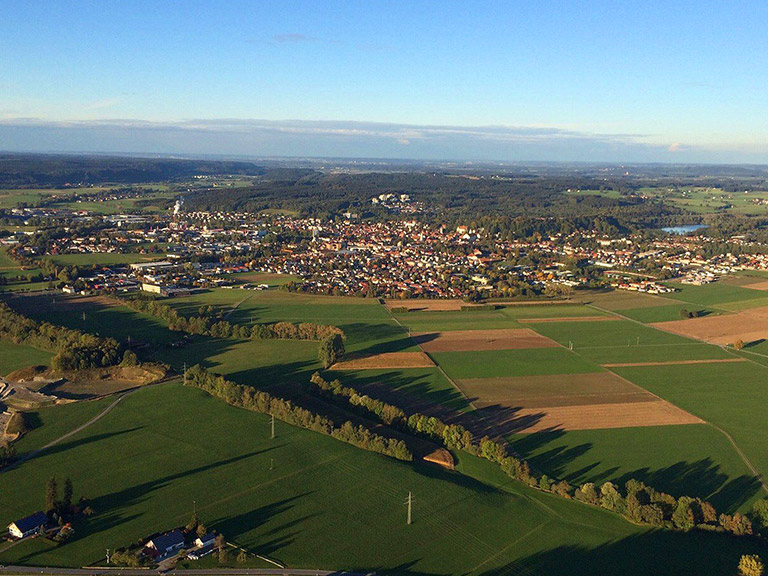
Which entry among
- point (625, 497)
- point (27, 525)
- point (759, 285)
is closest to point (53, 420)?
point (27, 525)

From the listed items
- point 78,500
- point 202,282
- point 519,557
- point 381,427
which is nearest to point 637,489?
point 519,557

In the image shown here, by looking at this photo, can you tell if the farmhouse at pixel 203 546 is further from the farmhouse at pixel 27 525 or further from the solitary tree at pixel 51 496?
the solitary tree at pixel 51 496

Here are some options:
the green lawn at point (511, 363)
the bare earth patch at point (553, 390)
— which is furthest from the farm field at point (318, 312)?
the bare earth patch at point (553, 390)

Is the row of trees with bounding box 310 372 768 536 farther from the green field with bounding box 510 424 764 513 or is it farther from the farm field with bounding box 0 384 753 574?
the green field with bounding box 510 424 764 513

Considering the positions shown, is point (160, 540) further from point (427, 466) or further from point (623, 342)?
point (623, 342)

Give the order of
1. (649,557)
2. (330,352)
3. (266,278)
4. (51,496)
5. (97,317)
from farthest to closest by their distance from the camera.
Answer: (266,278) → (97,317) → (330,352) → (51,496) → (649,557)

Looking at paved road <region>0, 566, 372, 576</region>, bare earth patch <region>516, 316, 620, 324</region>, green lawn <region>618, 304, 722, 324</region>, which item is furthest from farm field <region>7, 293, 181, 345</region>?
green lawn <region>618, 304, 722, 324</region>
